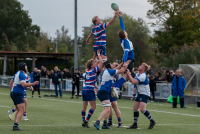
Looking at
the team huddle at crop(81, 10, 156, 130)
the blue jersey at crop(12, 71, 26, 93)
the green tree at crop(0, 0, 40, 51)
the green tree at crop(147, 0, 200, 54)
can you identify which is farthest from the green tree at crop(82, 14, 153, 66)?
the blue jersey at crop(12, 71, 26, 93)

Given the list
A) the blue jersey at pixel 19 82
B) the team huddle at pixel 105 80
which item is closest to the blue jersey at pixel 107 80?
the team huddle at pixel 105 80

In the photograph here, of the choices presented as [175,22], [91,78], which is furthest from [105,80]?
[175,22]

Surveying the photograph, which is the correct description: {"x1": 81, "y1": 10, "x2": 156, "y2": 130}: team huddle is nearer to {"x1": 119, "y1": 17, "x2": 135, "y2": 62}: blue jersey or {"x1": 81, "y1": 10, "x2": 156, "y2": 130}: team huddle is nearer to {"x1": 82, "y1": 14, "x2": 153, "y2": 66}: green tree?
{"x1": 119, "y1": 17, "x2": 135, "y2": 62}: blue jersey

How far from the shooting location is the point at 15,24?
72.8m

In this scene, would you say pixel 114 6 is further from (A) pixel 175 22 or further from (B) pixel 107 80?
(A) pixel 175 22

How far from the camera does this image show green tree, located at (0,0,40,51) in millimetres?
71312

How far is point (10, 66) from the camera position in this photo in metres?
47.6

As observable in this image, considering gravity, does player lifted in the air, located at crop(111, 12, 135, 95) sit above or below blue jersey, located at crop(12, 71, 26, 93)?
above

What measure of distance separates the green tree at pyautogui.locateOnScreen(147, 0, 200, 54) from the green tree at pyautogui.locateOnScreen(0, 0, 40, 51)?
120 ft

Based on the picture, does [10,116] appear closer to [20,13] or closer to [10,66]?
[10,66]

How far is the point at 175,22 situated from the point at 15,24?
42664mm

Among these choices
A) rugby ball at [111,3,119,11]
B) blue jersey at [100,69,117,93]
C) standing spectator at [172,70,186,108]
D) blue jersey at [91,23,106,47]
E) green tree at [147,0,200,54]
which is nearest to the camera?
blue jersey at [100,69,117,93]

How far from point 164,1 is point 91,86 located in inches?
1449

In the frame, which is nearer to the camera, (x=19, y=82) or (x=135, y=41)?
(x=19, y=82)
